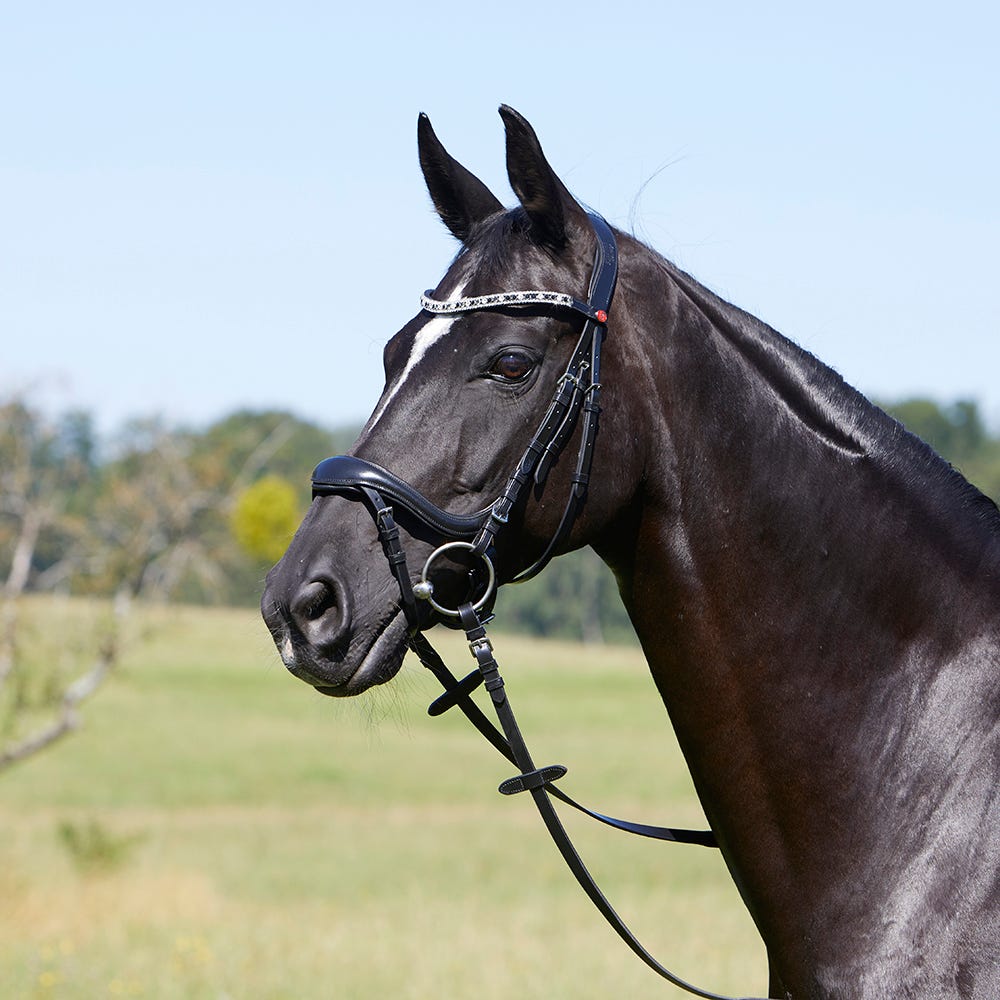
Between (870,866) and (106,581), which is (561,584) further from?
(870,866)

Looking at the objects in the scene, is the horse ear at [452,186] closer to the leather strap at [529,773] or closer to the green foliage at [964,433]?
the leather strap at [529,773]

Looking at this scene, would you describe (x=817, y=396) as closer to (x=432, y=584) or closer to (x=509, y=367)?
(x=509, y=367)

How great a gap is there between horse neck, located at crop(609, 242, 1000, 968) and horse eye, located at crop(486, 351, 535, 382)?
1.14 ft

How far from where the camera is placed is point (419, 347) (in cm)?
312

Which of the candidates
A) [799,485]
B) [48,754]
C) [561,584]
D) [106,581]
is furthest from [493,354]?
[561,584]

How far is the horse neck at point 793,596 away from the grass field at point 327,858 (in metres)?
0.82

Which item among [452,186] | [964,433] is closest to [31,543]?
[452,186]

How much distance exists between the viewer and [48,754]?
130 feet

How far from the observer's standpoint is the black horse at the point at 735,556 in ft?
9.67

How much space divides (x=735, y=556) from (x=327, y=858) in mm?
22281

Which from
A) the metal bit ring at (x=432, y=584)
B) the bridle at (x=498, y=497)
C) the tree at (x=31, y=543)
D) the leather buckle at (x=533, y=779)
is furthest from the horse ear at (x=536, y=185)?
the tree at (x=31, y=543)

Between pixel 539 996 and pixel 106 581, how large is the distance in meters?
13.7

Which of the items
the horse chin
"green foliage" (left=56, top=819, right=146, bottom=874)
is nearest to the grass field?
"green foliage" (left=56, top=819, right=146, bottom=874)

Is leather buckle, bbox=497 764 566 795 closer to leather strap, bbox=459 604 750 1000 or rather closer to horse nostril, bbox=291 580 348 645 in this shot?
leather strap, bbox=459 604 750 1000
